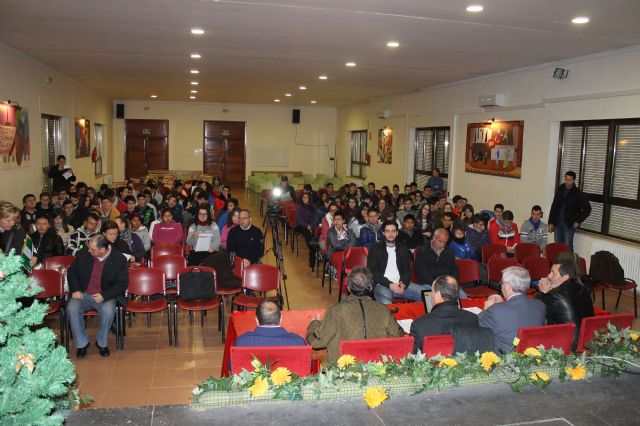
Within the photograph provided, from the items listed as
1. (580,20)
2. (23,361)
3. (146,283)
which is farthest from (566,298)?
(146,283)

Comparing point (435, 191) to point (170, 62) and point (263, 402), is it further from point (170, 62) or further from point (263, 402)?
point (263, 402)

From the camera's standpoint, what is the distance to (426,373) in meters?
3.25

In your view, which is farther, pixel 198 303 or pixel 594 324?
pixel 198 303

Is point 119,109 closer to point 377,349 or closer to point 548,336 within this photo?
point 377,349

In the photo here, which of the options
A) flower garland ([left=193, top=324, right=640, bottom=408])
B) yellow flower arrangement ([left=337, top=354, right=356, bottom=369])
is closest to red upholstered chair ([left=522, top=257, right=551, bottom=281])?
flower garland ([left=193, top=324, right=640, bottom=408])

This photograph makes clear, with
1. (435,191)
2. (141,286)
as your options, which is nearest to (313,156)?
(435,191)

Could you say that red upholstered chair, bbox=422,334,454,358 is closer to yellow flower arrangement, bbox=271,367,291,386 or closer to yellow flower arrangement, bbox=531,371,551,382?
yellow flower arrangement, bbox=531,371,551,382

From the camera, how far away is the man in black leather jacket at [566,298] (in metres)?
4.61

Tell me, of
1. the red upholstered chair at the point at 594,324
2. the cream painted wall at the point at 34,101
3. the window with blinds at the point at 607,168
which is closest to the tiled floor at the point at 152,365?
the red upholstered chair at the point at 594,324

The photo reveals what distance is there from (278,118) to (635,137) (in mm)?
17440

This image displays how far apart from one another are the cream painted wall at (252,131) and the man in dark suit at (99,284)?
18.3 metres

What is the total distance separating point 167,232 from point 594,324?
5872mm

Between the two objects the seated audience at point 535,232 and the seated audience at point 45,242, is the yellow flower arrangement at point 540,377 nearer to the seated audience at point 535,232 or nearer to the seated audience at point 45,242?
the seated audience at point 45,242

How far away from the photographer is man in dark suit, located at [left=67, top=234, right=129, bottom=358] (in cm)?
591
